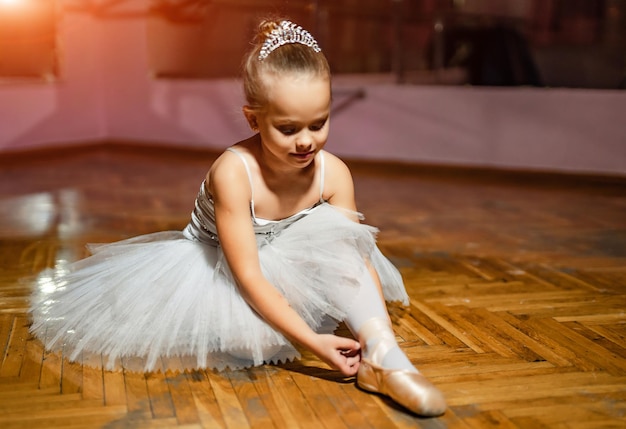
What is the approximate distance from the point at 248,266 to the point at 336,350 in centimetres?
22

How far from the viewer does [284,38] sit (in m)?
1.34

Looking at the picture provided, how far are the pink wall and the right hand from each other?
157 centimetres

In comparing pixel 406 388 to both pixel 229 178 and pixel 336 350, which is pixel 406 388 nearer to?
pixel 336 350

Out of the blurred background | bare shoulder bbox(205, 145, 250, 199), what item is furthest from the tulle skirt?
the blurred background

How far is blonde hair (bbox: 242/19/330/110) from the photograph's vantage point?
4.21 ft

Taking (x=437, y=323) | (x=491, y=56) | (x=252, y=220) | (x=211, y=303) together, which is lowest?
(x=437, y=323)

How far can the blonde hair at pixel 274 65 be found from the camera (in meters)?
1.28

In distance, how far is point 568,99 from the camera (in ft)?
12.1

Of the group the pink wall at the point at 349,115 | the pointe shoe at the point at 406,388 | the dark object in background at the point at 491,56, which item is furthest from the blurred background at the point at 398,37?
the pointe shoe at the point at 406,388

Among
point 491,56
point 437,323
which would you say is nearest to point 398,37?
point 491,56

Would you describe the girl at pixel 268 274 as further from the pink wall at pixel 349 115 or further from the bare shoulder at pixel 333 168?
the pink wall at pixel 349 115

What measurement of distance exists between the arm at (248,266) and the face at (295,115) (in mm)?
108

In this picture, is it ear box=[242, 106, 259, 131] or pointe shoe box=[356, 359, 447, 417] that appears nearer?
pointe shoe box=[356, 359, 447, 417]

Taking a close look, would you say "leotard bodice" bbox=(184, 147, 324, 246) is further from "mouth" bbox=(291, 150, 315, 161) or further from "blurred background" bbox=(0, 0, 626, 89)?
"blurred background" bbox=(0, 0, 626, 89)
